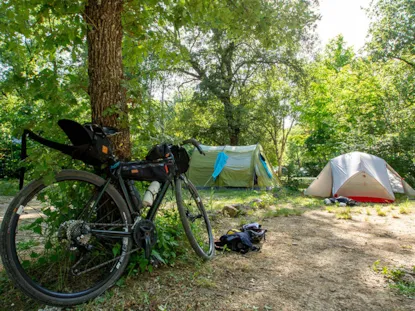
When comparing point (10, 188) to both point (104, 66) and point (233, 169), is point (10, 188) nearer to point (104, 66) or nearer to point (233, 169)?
point (104, 66)

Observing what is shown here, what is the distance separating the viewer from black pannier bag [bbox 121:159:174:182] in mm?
2119

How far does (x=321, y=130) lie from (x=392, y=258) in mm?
14615

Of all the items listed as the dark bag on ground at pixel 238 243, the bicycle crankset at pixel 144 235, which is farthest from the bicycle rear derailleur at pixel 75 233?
the dark bag on ground at pixel 238 243

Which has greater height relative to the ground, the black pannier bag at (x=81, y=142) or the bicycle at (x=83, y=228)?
the black pannier bag at (x=81, y=142)

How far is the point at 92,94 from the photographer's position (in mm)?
2320

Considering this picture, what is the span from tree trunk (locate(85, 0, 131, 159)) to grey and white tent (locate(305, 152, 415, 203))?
21.6ft

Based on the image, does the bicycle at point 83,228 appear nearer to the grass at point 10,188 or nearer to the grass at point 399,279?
the grass at point 10,188

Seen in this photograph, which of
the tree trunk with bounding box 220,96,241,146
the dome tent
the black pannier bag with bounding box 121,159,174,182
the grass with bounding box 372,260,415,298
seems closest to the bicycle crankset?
the black pannier bag with bounding box 121,159,174,182

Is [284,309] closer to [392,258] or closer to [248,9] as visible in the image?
[392,258]

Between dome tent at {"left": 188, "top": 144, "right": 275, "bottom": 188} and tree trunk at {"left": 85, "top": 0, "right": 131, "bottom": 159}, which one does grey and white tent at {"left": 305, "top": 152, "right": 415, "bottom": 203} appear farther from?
tree trunk at {"left": 85, "top": 0, "right": 131, "bottom": 159}

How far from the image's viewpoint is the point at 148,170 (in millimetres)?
2201

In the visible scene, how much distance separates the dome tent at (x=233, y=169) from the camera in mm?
10375

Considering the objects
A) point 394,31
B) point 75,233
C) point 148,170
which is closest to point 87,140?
point 148,170

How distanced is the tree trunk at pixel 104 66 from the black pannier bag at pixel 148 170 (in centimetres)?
34
